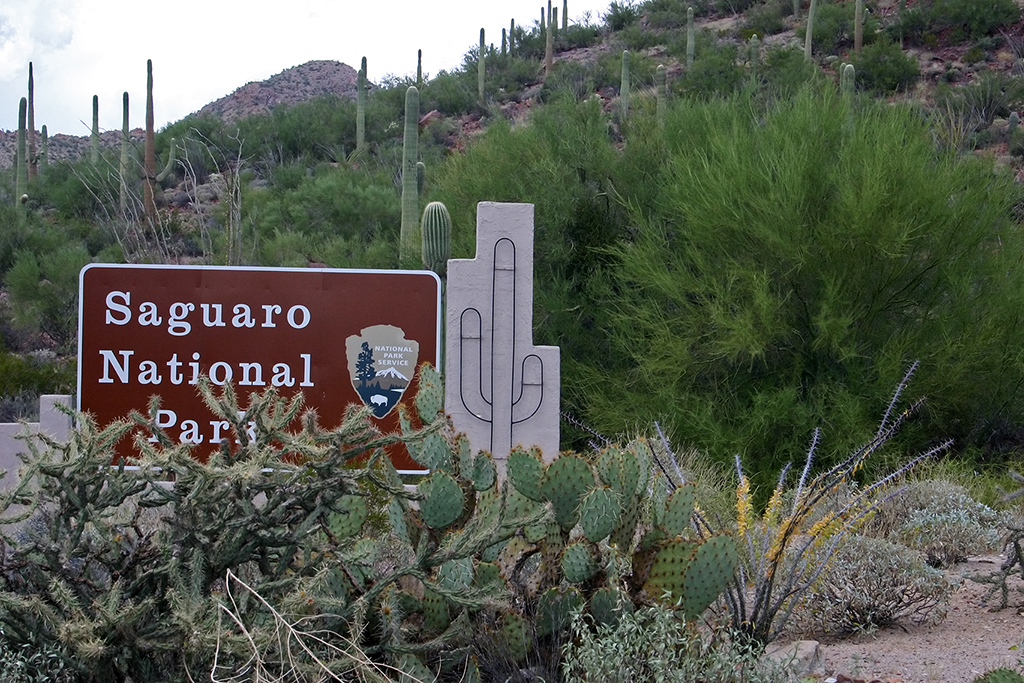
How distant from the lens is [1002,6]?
34.9 m

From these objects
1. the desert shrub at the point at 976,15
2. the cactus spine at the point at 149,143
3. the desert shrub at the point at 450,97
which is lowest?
the cactus spine at the point at 149,143

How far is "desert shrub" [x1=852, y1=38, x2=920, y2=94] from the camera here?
32344 millimetres

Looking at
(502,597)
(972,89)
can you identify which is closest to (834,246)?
(502,597)

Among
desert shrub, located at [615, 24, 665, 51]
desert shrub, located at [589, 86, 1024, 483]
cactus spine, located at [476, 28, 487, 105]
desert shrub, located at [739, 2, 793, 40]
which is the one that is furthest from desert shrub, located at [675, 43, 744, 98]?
desert shrub, located at [589, 86, 1024, 483]

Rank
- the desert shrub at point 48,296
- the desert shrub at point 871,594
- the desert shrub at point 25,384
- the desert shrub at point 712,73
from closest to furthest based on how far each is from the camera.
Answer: the desert shrub at point 871,594 < the desert shrub at point 25,384 < the desert shrub at point 48,296 < the desert shrub at point 712,73

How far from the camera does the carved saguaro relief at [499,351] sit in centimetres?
837

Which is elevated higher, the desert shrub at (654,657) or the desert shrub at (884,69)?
the desert shrub at (884,69)

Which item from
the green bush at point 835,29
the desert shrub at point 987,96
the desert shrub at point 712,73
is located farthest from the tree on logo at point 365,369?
the green bush at point 835,29

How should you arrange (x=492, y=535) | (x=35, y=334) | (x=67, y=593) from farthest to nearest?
(x=35, y=334), (x=492, y=535), (x=67, y=593)

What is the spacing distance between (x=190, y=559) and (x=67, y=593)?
0.46 m

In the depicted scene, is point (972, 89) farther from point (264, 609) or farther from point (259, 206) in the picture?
point (264, 609)

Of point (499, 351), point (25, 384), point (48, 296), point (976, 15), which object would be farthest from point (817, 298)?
point (976, 15)

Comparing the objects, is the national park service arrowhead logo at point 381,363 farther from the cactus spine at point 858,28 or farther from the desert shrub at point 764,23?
the desert shrub at point 764,23

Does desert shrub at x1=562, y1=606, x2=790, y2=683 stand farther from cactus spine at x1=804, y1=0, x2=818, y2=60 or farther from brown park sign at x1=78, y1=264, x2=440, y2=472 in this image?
cactus spine at x1=804, y1=0, x2=818, y2=60
